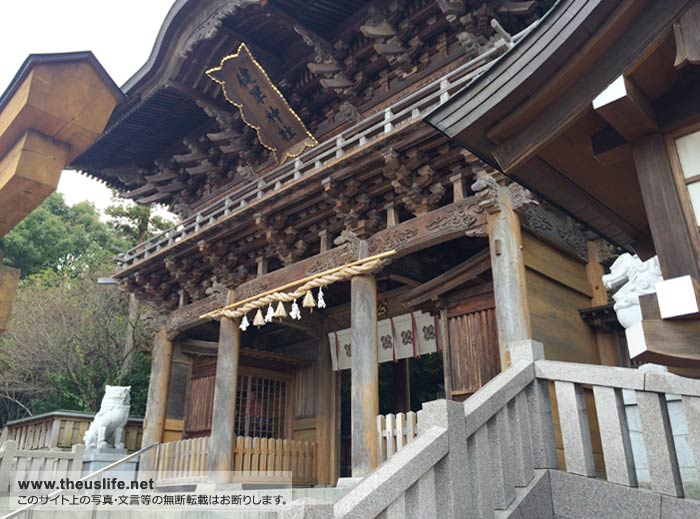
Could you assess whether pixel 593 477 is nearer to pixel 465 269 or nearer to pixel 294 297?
pixel 465 269

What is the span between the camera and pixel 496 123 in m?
3.62

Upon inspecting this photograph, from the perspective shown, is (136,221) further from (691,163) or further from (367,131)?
(691,163)

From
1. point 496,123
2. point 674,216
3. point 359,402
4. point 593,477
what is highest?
point 496,123

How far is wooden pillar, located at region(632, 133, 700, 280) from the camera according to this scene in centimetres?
285

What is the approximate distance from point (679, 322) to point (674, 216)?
614 millimetres

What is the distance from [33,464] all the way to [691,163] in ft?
30.9

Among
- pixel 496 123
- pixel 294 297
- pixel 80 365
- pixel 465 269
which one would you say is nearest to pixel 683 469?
pixel 496 123

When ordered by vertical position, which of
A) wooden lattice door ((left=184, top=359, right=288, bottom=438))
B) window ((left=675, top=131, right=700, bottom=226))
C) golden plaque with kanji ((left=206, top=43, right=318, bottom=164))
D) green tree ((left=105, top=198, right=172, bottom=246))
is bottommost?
wooden lattice door ((left=184, top=359, right=288, bottom=438))

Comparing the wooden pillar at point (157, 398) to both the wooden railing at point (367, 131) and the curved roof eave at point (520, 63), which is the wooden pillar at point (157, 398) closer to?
the wooden railing at point (367, 131)

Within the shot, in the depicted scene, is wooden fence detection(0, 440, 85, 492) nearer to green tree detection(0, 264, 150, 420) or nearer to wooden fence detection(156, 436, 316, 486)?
→ wooden fence detection(156, 436, 316, 486)

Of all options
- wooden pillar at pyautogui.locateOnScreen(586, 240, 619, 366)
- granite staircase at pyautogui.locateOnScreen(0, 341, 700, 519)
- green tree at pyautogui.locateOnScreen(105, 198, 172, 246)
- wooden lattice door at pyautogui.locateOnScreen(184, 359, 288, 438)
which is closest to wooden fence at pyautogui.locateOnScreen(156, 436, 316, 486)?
wooden lattice door at pyautogui.locateOnScreen(184, 359, 288, 438)

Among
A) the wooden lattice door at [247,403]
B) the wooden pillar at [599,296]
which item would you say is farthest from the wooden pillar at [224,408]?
the wooden pillar at [599,296]

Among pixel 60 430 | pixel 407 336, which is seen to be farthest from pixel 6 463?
pixel 407 336

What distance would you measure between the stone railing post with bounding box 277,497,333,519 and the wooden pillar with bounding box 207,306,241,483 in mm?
6973
